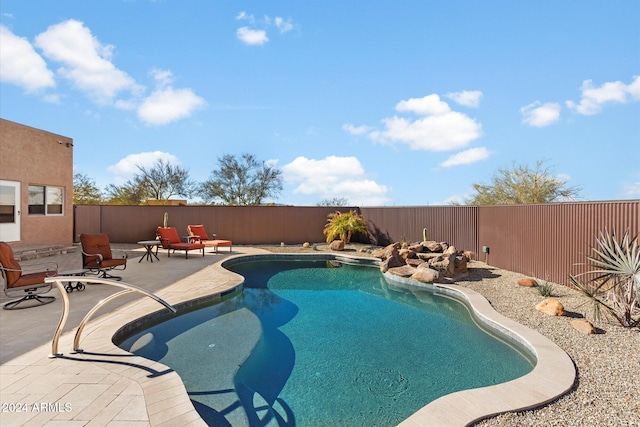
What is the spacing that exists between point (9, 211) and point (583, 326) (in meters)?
13.9

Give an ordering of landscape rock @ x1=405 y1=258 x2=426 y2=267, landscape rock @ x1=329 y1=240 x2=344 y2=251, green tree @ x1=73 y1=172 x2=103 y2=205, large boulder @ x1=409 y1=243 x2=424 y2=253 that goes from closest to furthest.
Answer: landscape rock @ x1=405 y1=258 x2=426 y2=267 < large boulder @ x1=409 y1=243 x2=424 y2=253 < landscape rock @ x1=329 y1=240 x2=344 y2=251 < green tree @ x1=73 y1=172 x2=103 y2=205

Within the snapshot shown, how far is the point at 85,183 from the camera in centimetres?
1928

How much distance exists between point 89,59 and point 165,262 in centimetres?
569

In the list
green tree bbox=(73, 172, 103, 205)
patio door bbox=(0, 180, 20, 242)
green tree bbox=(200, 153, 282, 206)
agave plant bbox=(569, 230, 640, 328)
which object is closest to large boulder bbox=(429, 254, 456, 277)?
agave plant bbox=(569, 230, 640, 328)

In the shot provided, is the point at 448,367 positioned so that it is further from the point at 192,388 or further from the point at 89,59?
the point at 89,59

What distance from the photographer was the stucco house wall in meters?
9.74

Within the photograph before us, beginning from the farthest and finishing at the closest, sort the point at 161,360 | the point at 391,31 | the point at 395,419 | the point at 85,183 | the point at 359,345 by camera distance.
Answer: the point at 85,183
the point at 391,31
the point at 359,345
the point at 161,360
the point at 395,419

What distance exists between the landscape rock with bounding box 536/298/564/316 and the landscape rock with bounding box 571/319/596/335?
42cm

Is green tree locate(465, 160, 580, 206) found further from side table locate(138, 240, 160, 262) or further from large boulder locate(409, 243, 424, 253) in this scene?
side table locate(138, 240, 160, 262)

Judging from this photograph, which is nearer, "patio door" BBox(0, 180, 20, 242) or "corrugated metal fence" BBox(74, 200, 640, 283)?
"corrugated metal fence" BBox(74, 200, 640, 283)

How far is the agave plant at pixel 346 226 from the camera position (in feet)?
44.7

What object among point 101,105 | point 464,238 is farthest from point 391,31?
point 101,105

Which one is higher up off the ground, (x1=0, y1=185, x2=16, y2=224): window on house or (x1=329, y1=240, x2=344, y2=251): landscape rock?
(x1=0, y1=185, x2=16, y2=224): window on house

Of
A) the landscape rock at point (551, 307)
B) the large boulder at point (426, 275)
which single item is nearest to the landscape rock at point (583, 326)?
the landscape rock at point (551, 307)
